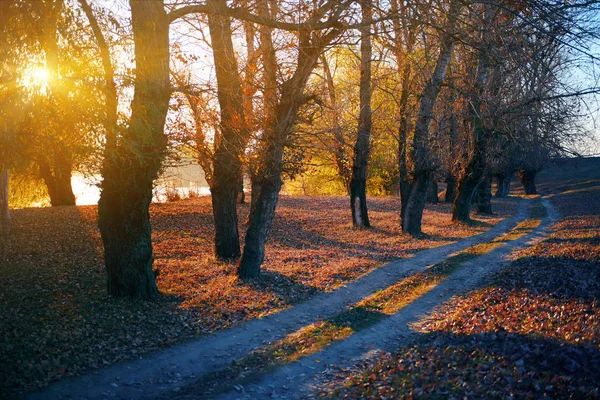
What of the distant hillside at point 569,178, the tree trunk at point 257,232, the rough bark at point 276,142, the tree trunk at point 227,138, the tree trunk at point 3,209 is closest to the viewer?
the rough bark at point 276,142

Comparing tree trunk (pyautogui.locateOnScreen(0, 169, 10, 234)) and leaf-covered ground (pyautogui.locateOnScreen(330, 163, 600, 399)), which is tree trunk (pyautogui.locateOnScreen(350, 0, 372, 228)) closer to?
leaf-covered ground (pyautogui.locateOnScreen(330, 163, 600, 399))

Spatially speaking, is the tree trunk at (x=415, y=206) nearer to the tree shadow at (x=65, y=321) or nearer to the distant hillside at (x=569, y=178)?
the tree shadow at (x=65, y=321)

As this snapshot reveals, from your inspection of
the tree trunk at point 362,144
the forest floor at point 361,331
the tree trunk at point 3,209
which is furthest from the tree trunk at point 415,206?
the tree trunk at point 3,209

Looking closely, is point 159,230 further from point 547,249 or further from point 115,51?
point 547,249

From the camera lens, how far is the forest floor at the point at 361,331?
674 cm

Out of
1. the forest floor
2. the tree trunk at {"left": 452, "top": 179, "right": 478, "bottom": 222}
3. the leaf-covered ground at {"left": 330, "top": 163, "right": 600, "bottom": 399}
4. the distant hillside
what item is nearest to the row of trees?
the forest floor

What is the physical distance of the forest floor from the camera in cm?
674

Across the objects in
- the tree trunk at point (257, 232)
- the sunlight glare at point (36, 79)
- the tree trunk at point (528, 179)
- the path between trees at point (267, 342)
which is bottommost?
the path between trees at point (267, 342)

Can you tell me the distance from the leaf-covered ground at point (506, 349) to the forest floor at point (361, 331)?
3 cm

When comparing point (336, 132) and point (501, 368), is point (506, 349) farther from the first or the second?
point (336, 132)

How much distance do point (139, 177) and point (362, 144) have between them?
13.2 meters

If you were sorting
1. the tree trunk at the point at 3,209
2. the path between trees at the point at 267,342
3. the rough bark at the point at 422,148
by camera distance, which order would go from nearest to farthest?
the path between trees at the point at 267,342
the tree trunk at the point at 3,209
the rough bark at the point at 422,148

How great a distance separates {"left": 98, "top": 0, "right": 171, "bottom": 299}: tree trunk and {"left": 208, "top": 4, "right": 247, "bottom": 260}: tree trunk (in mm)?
2247

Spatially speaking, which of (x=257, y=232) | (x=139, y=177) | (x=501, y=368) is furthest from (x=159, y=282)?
(x=501, y=368)
